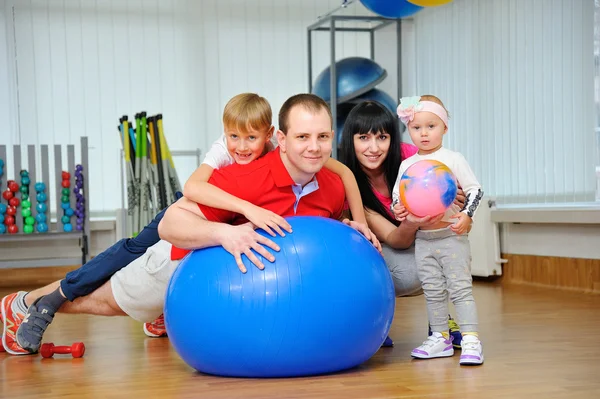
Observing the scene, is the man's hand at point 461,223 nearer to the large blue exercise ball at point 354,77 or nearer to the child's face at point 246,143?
the child's face at point 246,143

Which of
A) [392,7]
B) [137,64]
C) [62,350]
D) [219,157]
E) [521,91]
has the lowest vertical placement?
[62,350]

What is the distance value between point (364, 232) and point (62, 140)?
4.34 meters

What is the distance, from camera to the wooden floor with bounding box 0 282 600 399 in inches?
83.8

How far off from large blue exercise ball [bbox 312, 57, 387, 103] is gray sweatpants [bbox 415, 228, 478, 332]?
309 cm

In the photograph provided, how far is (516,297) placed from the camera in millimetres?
4504

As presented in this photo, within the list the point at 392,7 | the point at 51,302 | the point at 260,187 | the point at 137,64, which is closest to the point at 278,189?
the point at 260,187

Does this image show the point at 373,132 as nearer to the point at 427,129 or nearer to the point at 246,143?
the point at 427,129

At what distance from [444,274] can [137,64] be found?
4402 mm

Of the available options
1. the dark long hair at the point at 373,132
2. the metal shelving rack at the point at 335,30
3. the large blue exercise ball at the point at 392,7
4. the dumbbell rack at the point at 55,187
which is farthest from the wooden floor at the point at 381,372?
the metal shelving rack at the point at 335,30

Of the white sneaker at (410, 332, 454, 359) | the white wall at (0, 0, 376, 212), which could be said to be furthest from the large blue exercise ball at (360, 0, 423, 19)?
the white sneaker at (410, 332, 454, 359)

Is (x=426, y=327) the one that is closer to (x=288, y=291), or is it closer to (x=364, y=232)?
(x=364, y=232)

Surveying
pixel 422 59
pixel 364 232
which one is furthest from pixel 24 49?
pixel 364 232

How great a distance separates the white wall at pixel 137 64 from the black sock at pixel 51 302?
3.54 m

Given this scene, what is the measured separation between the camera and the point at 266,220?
228 centimetres
